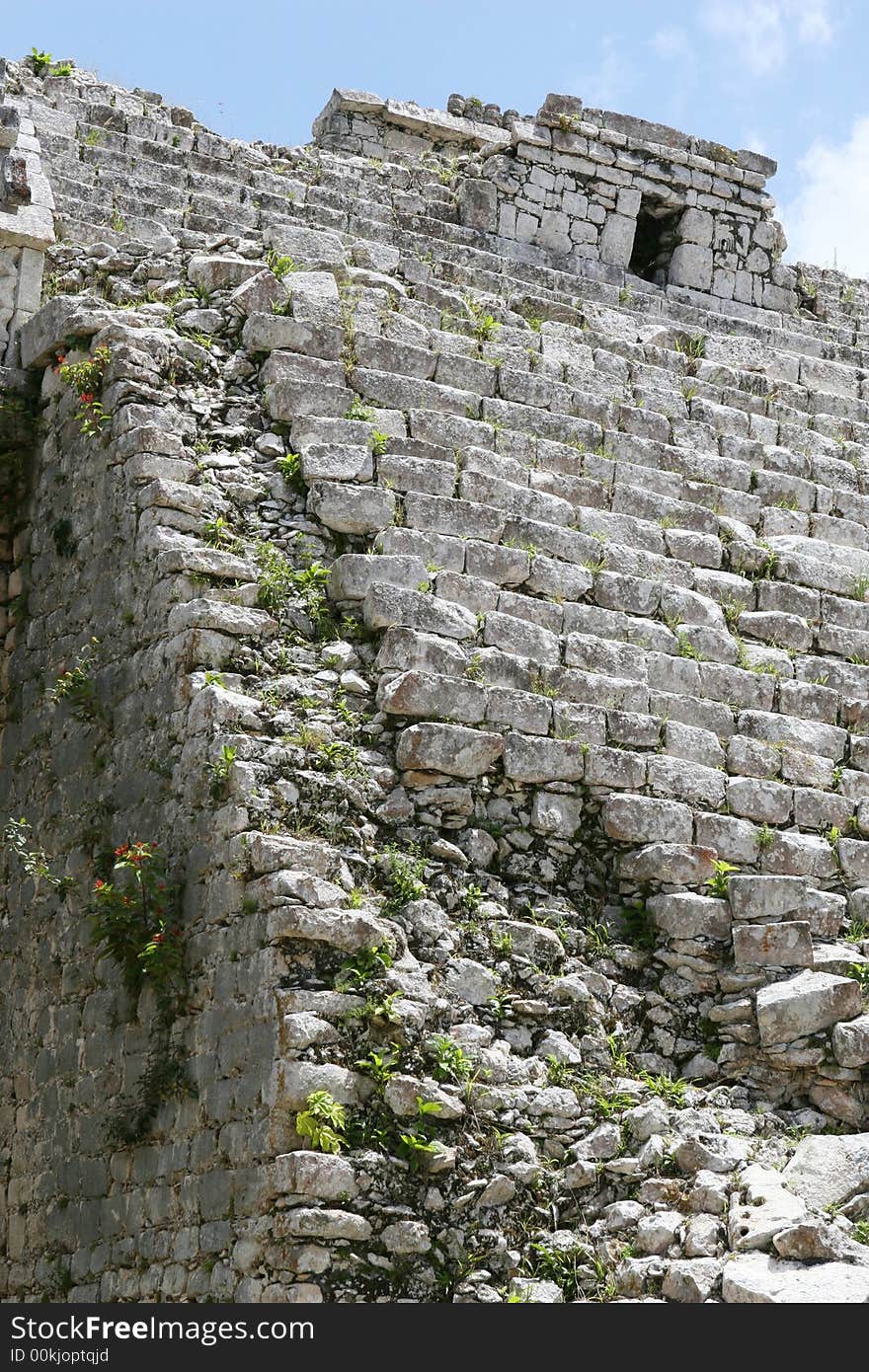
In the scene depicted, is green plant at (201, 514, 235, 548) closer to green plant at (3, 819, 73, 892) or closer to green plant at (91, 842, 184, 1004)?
green plant at (91, 842, 184, 1004)

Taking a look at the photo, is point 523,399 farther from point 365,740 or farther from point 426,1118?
point 426,1118

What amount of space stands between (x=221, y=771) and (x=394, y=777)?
77 cm

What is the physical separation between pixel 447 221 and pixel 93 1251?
25.8 ft

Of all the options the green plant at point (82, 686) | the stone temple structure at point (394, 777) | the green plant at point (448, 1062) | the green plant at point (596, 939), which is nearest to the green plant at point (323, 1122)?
the stone temple structure at point (394, 777)

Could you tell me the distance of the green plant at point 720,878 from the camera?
750 cm

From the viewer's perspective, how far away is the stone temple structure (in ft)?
20.4

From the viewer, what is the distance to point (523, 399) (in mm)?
9891

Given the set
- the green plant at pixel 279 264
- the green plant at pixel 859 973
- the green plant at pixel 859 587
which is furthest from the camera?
the green plant at pixel 859 587

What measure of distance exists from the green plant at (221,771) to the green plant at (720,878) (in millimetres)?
2185

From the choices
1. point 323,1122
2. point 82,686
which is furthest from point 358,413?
point 323,1122

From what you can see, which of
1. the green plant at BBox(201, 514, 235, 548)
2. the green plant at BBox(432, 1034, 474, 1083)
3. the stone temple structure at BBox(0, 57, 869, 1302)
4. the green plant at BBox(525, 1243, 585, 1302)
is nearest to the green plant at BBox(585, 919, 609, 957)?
the stone temple structure at BBox(0, 57, 869, 1302)

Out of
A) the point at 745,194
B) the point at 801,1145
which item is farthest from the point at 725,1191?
the point at 745,194

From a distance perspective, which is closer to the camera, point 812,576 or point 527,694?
point 527,694

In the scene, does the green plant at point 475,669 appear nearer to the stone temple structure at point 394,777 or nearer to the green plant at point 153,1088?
the stone temple structure at point 394,777
